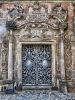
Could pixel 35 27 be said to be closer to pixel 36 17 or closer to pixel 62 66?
pixel 36 17

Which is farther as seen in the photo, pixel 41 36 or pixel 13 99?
pixel 41 36

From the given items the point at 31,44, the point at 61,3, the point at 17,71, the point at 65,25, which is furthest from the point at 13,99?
the point at 61,3

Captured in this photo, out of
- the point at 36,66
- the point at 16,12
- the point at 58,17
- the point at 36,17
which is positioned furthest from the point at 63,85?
the point at 16,12

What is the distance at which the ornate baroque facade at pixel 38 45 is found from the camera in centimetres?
1059

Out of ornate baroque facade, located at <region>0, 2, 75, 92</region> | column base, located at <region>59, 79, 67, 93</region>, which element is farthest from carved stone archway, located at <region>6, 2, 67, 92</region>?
column base, located at <region>59, 79, 67, 93</region>

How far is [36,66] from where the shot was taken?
10859 millimetres

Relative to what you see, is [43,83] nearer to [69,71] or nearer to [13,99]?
[69,71]

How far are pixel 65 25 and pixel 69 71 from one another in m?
1.78

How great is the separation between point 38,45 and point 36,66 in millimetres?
830

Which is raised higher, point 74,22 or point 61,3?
point 61,3

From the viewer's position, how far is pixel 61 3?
10.9m

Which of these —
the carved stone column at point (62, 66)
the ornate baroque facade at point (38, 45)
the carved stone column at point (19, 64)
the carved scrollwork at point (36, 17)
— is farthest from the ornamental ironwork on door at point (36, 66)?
the carved scrollwork at point (36, 17)

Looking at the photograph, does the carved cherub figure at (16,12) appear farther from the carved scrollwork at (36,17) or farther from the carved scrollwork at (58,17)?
the carved scrollwork at (58,17)

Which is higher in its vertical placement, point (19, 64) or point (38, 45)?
point (38, 45)
